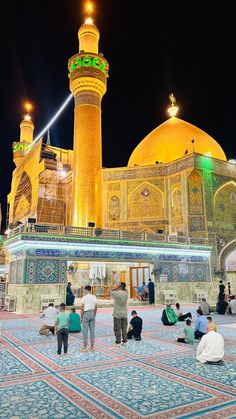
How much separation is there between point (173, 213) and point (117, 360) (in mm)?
14472

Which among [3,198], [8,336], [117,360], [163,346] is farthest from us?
[3,198]

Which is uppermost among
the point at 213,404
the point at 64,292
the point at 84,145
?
the point at 84,145

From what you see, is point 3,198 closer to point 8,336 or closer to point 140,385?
point 8,336

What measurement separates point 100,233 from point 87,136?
8.04 m

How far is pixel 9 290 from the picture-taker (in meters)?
13.1

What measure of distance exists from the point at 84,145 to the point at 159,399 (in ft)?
56.8

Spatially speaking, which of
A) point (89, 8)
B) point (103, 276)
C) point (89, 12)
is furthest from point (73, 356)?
point (89, 8)

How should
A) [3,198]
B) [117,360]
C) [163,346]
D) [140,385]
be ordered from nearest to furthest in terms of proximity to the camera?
[140,385], [117,360], [163,346], [3,198]

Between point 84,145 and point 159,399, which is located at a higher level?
point 84,145

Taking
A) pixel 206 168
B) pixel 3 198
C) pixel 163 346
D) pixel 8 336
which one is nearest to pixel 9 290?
pixel 8 336

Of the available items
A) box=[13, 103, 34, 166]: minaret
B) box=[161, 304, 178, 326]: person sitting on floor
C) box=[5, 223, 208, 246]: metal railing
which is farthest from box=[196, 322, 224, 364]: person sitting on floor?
box=[13, 103, 34, 166]: minaret

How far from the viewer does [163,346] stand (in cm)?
593

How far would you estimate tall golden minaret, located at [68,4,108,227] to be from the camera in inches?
739

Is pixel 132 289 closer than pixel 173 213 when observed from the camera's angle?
Yes
